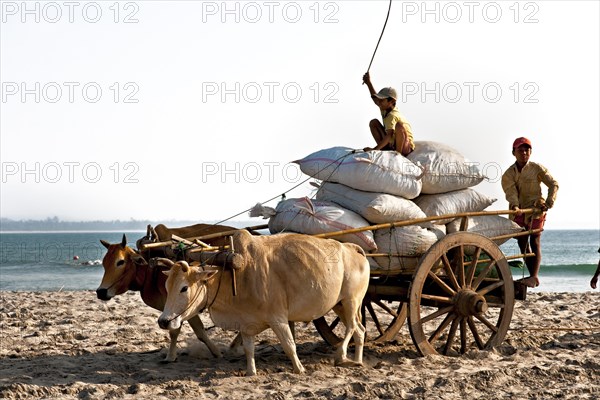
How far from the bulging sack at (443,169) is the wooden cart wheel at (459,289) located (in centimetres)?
54

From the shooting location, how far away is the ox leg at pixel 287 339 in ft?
23.4

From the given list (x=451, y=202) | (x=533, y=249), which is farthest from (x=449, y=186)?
(x=533, y=249)

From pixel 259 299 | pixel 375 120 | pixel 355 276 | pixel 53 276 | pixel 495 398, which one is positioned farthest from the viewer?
pixel 53 276

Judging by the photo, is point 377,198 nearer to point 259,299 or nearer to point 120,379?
point 259,299

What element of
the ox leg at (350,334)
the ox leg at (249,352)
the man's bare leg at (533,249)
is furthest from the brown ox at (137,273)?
the man's bare leg at (533,249)

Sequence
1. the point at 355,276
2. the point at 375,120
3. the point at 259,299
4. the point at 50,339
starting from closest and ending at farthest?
the point at 259,299, the point at 355,276, the point at 375,120, the point at 50,339

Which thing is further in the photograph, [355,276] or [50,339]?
[50,339]

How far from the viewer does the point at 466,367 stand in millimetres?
7656

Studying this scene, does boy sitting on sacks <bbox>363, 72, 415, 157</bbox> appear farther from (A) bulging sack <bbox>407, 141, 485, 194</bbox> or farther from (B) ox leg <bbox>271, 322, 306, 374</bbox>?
(B) ox leg <bbox>271, 322, 306, 374</bbox>

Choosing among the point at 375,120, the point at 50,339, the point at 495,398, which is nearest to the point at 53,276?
the point at 50,339

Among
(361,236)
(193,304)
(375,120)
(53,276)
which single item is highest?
(375,120)

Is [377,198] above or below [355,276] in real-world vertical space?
above

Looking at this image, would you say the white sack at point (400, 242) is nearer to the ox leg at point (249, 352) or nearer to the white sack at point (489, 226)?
the white sack at point (489, 226)

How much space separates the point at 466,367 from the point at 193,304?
2690mm
